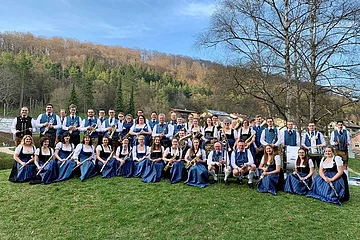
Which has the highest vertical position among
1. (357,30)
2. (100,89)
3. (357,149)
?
(100,89)

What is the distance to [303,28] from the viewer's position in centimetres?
1030

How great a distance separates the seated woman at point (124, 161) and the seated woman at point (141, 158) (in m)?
0.13

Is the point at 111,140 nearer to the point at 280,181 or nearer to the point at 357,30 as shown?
the point at 280,181

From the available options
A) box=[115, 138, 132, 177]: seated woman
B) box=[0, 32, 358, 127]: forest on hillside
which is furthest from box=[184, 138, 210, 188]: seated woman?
box=[0, 32, 358, 127]: forest on hillside

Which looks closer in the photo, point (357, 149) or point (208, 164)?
point (208, 164)

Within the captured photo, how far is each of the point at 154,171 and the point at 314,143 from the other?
3.93 meters

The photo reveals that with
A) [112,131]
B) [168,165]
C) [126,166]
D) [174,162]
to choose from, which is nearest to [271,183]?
[174,162]

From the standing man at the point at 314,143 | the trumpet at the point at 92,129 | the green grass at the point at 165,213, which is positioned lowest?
the green grass at the point at 165,213

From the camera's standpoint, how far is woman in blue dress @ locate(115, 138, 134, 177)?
7668 mm

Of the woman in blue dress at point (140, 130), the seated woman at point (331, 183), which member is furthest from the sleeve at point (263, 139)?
the woman in blue dress at point (140, 130)

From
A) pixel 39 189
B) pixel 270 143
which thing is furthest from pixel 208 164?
pixel 39 189

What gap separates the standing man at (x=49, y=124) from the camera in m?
7.86

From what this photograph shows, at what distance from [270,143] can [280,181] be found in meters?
1.01

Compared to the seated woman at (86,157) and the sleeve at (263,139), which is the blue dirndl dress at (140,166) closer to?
the seated woman at (86,157)
